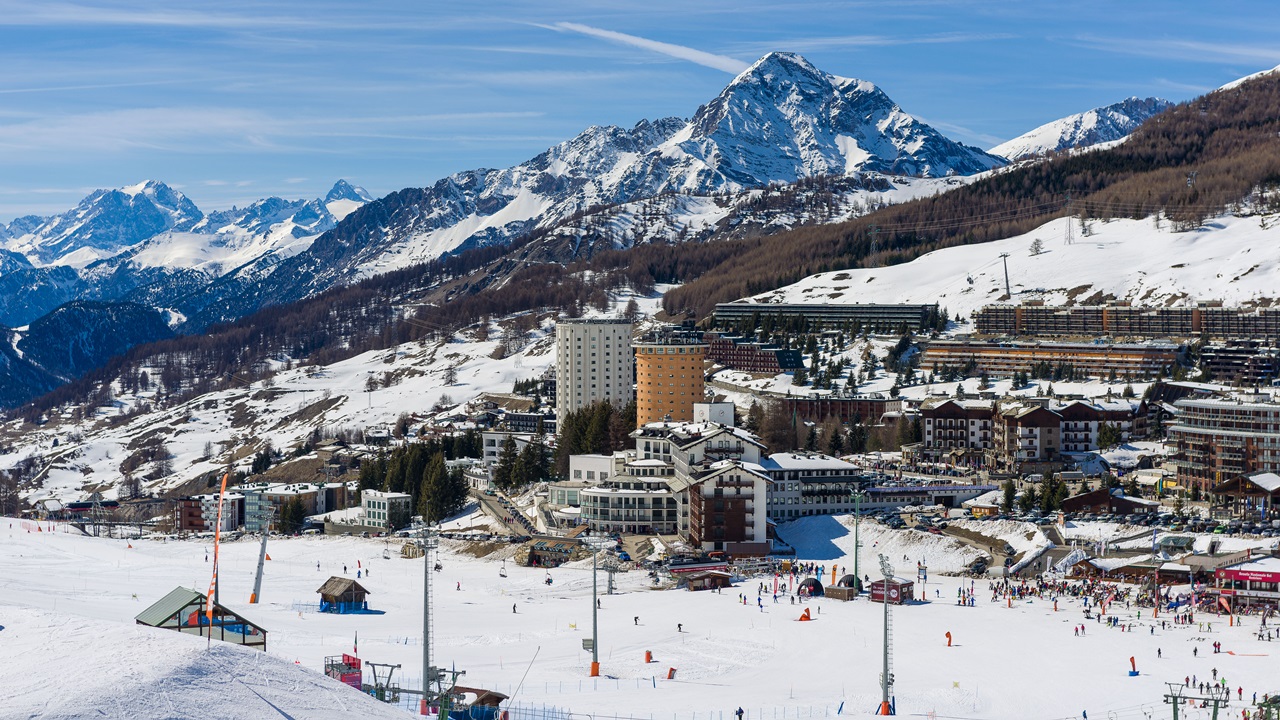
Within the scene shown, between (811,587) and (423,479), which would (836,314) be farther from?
(811,587)

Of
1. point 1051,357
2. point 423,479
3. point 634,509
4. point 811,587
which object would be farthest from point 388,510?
point 1051,357

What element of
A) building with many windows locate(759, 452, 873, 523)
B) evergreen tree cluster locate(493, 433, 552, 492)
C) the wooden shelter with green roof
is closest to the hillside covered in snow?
evergreen tree cluster locate(493, 433, 552, 492)

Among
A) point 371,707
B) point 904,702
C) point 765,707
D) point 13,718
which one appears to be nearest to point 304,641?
point 765,707

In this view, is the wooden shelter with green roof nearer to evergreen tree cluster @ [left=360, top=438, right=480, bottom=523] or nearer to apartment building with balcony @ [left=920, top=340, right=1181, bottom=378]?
evergreen tree cluster @ [left=360, top=438, right=480, bottom=523]

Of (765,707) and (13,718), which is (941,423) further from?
→ (13,718)

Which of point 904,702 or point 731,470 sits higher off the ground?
point 731,470

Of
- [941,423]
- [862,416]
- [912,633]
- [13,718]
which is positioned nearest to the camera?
[13,718]

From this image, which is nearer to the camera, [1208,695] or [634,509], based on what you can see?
[1208,695]

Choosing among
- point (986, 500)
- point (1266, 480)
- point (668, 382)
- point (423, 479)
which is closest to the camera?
point (1266, 480)
